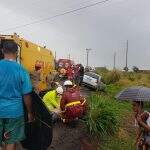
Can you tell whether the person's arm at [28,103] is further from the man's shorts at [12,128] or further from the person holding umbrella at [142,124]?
the person holding umbrella at [142,124]

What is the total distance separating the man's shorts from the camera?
24.6 ft

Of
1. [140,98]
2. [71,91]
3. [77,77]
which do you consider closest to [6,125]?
[140,98]

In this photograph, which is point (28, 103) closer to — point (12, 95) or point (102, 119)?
point (12, 95)

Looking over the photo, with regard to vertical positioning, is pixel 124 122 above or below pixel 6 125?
below

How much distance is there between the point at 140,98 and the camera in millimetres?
8602

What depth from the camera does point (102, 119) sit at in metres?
15.6

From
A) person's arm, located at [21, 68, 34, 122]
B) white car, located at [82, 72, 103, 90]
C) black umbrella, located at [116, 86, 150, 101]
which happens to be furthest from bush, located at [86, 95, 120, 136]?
white car, located at [82, 72, 103, 90]

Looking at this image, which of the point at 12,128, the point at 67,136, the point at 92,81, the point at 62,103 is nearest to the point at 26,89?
the point at 12,128

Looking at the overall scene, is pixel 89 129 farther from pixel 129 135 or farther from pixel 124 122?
pixel 124 122

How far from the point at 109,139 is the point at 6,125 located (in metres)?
7.84

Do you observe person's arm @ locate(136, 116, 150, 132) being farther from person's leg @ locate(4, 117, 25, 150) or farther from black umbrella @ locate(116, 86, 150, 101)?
person's leg @ locate(4, 117, 25, 150)

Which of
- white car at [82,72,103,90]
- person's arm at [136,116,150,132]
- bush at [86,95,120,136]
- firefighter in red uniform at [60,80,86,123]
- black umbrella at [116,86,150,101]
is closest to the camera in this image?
person's arm at [136,116,150,132]

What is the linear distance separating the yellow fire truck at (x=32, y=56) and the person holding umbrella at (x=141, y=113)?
7297 millimetres

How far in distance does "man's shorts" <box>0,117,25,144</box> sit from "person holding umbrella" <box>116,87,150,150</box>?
1905 mm
